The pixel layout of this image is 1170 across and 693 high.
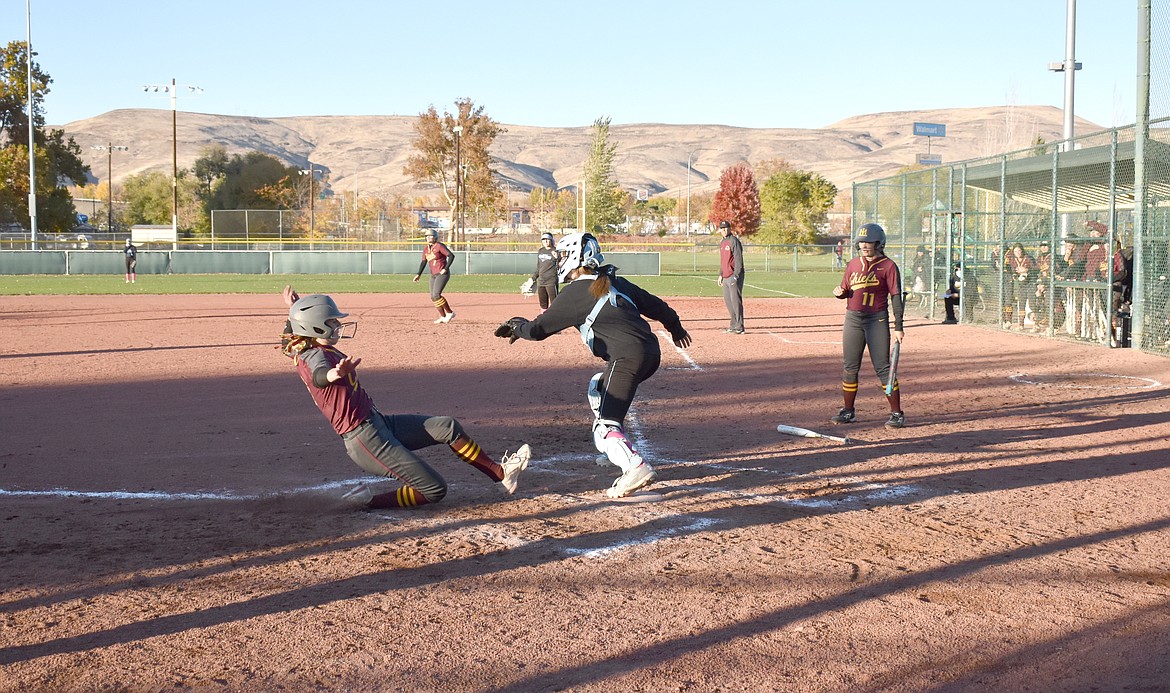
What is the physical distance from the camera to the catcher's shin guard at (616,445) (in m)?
7.32

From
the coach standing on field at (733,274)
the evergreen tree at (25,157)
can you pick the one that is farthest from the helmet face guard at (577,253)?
the evergreen tree at (25,157)

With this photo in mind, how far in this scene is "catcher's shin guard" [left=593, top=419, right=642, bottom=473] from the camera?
7320mm

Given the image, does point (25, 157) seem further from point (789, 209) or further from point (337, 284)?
point (789, 209)

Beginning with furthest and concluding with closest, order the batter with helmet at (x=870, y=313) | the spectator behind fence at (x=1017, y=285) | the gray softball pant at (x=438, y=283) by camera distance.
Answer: the gray softball pant at (x=438, y=283)
the spectator behind fence at (x=1017, y=285)
the batter with helmet at (x=870, y=313)

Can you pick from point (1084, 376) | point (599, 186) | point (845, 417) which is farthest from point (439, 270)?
point (599, 186)

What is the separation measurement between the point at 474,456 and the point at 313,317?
1433mm

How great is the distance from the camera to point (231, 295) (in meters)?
33.1

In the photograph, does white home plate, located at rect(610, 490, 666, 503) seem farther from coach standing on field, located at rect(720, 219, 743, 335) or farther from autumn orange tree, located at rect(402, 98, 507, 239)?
autumn orange tree, located at rect(402, 98, 507, 239)

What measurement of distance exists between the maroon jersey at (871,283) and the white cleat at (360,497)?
5.42 meters

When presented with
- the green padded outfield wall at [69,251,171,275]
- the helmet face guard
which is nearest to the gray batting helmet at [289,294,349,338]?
the helmet face guard

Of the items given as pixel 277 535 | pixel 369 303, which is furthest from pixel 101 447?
pixel 369 303

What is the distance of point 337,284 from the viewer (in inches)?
1518

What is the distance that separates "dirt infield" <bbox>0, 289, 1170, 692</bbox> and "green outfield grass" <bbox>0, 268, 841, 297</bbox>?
22643mm

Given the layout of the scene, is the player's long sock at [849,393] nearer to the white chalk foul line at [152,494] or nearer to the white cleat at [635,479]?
the white cleat at [635,479]
